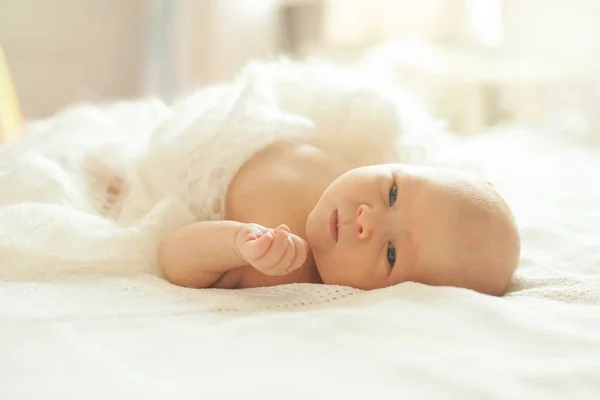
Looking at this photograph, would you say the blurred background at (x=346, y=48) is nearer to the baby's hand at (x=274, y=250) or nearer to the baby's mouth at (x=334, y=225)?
the baby's mouth at (x=334, y=225)

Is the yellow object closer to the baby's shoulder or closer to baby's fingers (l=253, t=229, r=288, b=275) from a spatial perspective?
the baby's shoulder

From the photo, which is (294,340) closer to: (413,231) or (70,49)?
(413,231)

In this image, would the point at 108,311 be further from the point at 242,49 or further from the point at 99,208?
the point at 242,49

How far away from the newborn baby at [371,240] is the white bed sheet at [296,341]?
0.05 meters

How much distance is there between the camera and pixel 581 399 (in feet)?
1.90

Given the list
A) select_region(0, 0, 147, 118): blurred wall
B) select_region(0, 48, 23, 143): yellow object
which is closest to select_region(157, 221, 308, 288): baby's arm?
Answer: select_region(0, 48, 23, 143): yellow object

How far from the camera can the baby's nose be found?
2.91 ft

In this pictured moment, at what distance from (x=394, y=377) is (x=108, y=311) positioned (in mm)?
328

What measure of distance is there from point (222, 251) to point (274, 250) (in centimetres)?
11

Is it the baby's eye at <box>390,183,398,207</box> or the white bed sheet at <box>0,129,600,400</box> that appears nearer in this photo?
the white bed sheet at <box>0,129,600,400</box>

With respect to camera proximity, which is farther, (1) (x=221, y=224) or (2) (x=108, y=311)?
(1) (x=221, y=224)

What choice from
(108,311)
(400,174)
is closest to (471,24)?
(400,174)

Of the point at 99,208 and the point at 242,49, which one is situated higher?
the point at 242,49

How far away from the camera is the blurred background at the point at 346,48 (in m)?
2.42
